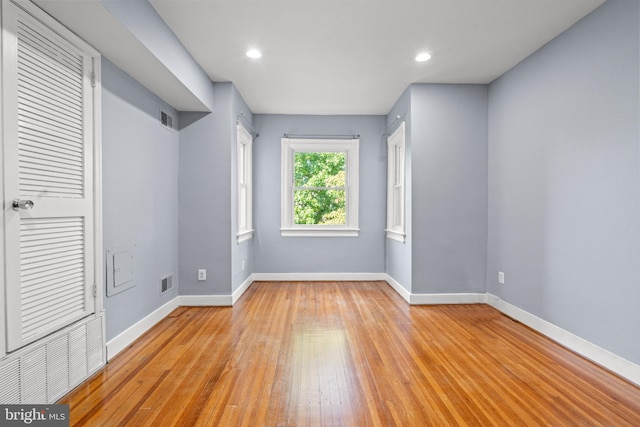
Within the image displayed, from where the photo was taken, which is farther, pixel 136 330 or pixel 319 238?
pixel 319 238

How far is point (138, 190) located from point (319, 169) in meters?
2.94

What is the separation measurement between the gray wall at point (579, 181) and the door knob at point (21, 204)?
357 cm

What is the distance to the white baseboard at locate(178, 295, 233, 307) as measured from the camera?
4.01 meters

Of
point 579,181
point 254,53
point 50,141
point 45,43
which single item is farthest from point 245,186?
point 579,181

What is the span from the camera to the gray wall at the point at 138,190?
8.71 ft

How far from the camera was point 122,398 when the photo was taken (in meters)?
2.04

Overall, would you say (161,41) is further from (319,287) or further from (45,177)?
(319,287)

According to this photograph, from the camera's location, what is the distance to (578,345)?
2689mm

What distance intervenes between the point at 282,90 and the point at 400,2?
2055 mm

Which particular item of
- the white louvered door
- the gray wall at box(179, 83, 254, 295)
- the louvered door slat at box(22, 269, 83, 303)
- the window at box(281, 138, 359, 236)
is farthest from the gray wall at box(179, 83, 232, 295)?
the louvered door slat at box(22, 269, 83, 303)

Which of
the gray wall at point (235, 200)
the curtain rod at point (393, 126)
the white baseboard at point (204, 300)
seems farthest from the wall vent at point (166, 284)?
the curtain rod at point (393, 126)

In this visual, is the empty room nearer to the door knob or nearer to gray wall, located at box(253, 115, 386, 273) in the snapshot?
the door knob

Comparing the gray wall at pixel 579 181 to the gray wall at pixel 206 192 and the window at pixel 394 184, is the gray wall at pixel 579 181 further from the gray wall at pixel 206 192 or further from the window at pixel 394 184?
the gray wall at pixel 206 192

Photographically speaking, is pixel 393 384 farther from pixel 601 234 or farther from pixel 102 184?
pixel 102 184
